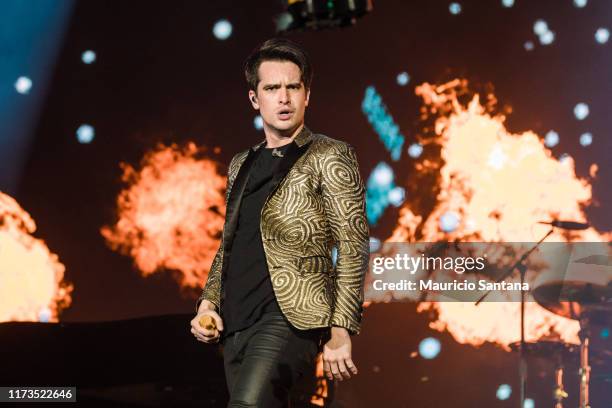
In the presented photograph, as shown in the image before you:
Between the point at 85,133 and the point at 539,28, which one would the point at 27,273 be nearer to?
the point at 85,133

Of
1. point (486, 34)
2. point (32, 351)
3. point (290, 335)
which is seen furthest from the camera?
point (486, 34)

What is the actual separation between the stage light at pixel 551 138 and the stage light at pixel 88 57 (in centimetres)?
282

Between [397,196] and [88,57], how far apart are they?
2102mm

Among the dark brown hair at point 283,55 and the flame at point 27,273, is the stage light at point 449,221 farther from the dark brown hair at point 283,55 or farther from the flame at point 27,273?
the dark brown hair at point 283,55

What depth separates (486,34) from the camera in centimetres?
494

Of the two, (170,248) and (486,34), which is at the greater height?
(486,34)

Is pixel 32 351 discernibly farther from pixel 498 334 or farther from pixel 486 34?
pixel 486 34

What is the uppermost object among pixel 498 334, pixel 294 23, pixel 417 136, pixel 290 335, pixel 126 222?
pixel 417 136

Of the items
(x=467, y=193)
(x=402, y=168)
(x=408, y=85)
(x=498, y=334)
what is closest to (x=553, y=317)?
(x=498, y=334)

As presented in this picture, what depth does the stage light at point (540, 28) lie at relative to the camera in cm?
496

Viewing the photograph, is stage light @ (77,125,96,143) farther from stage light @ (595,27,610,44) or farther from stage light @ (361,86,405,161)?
stage light @ (595,27,610,44)

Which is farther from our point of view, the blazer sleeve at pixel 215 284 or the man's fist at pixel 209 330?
the blazer sleeve at pixel 215 284

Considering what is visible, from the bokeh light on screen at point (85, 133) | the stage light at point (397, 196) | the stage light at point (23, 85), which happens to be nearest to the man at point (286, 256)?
the stage light at point (397, 196)

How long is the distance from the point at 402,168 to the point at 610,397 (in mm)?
1855
